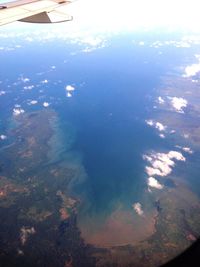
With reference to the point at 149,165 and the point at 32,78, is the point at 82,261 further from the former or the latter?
the point at 32,78

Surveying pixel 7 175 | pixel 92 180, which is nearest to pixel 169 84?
pixel 92 180

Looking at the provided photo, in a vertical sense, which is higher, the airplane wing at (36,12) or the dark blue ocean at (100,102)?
the airplane wing at (36,12)

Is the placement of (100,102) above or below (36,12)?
below

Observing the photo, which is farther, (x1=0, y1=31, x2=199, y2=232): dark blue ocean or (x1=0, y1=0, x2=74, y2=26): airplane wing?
(x1=0, y1=31, x2=199, y2=232): dark blue ocean

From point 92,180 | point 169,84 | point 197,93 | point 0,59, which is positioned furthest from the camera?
point 0,59

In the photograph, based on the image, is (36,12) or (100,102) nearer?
(36,12)

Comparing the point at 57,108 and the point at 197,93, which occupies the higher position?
the point at 57,108

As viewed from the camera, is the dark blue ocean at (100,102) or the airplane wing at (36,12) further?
the dark blue ocean at (100,102)

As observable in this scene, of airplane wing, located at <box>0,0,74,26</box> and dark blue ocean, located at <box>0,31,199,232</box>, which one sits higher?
airplane wing, located at <box>0,0,74,26</box>
